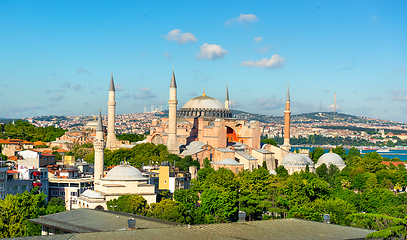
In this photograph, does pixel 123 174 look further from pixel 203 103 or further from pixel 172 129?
pixel 203 103

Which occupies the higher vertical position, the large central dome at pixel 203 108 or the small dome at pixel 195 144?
the large central dome at pixel 203 108

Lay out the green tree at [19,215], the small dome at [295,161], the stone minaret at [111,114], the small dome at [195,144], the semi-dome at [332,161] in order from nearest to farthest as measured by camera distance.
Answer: the green tree at [19,215]
the small dome at [295,161]
the small dome at [195,144]
the semi-dome at [332,161]
the stone minaret at [111,114]

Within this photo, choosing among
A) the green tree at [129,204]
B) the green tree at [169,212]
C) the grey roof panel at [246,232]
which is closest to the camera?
the grey roof panel at [246,232]

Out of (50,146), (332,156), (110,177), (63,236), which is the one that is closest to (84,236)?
(63,236)

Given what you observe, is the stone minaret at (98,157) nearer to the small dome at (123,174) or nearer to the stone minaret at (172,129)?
the small dome at (123,174)

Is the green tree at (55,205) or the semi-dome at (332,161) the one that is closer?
the green tree at (55,205)

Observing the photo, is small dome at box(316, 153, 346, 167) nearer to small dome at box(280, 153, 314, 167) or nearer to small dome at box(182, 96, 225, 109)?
small dome at box(280, 153, 314, 167)

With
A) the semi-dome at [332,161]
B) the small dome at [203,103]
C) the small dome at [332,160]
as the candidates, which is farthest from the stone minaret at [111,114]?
the small dome at [332,160]

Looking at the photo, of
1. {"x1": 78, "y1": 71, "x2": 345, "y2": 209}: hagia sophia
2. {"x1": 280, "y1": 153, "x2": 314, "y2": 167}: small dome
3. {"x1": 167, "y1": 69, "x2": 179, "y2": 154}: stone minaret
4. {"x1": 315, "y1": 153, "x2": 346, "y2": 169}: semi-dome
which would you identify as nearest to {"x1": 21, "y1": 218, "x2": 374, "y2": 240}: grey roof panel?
{"x1": 78, "y1": 71, "x2": 345, "y2": 209}: hagia sophia
